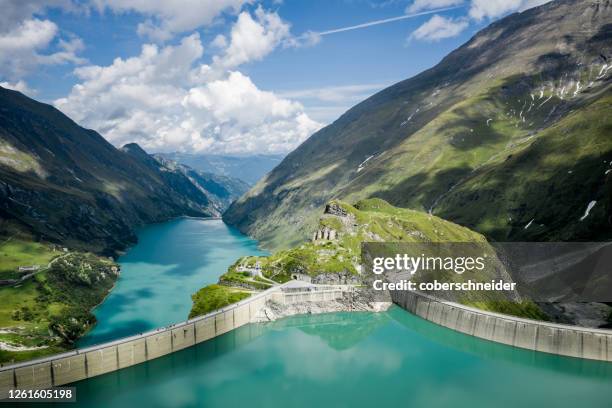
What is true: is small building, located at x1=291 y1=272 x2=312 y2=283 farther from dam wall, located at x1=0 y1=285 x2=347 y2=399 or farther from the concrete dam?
dam wall, located at x1=0 y1=285 x2=347 y2=399

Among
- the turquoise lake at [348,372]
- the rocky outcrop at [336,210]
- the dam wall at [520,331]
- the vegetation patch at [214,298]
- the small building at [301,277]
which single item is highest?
the rocky outcrop at [336,210]

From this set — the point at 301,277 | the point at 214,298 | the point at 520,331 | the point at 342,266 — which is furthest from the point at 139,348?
the point at 520,331

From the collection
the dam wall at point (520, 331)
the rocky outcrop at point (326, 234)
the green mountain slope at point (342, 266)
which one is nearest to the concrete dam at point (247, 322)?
the dam wall at point (520, 331)

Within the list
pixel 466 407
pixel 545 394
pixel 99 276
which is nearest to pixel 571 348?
pixel 545 394

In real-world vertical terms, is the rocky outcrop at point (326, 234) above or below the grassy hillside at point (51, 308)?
above

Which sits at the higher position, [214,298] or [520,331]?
[214,298]

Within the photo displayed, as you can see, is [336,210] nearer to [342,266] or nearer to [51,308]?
[342,266]

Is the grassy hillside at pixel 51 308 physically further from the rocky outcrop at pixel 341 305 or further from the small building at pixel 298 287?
the small building at pixel 298 287
